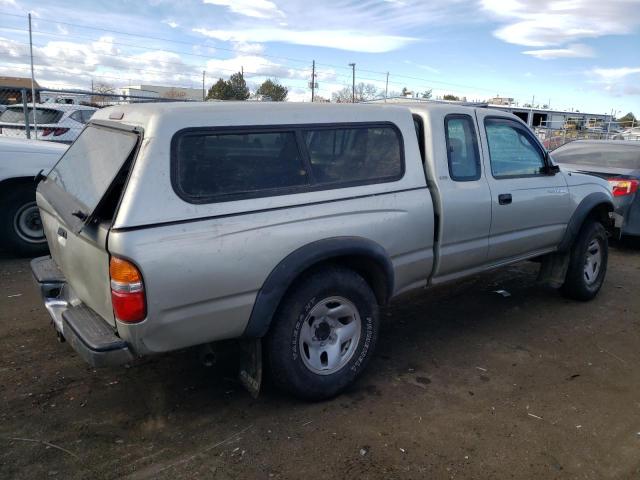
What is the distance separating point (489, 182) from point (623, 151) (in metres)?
4.85

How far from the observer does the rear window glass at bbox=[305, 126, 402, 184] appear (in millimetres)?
3289

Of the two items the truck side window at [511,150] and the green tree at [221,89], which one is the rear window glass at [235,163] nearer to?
the truck side window at [511,150]

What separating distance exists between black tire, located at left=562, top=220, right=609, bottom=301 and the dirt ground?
0.66 m

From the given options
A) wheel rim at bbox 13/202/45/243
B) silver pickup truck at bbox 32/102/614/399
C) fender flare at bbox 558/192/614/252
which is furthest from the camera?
wheel rim at bbox 13/202/45/243

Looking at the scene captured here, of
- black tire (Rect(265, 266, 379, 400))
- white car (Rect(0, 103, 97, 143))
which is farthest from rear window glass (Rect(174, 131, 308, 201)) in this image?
white car (Rect(0, 103, 97, 143))

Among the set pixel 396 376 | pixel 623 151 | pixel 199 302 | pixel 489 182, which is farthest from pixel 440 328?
pixel 623 151

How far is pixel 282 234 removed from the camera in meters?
2.96

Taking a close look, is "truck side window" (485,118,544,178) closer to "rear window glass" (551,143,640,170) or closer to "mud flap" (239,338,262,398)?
"mud flap" (239,338,262,398)

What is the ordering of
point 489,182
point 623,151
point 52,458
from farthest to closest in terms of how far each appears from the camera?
1. point 623,151
2. point 489,182
3. point 52,458

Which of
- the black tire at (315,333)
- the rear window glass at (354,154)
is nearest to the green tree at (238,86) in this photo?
the rear window glass at (354,154)

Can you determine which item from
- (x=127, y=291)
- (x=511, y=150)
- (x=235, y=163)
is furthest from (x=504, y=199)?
(x=127, y=291)

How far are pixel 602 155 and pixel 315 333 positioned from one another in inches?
257

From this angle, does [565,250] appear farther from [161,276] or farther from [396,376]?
[161,276]

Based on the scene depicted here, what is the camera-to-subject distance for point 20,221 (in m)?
6.14
